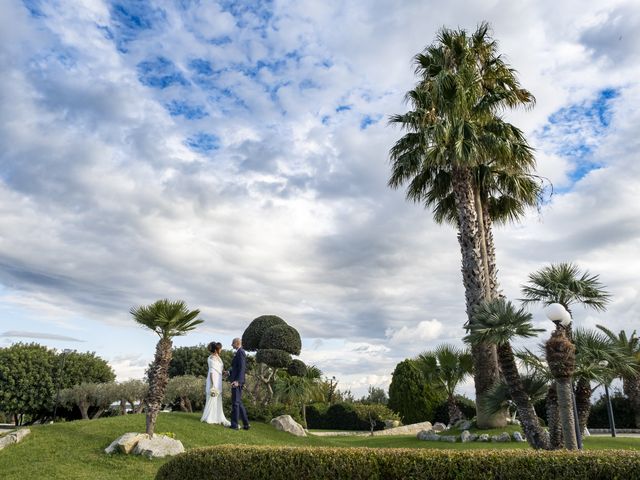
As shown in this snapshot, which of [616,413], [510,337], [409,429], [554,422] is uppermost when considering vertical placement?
[510,337]

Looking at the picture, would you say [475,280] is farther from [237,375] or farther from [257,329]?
[257,329]

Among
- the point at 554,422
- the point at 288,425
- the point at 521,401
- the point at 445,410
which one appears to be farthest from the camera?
the point at 445,410

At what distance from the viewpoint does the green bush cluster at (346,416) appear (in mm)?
27781

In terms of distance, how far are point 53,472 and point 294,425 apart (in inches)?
388

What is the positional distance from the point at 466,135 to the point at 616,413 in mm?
18061

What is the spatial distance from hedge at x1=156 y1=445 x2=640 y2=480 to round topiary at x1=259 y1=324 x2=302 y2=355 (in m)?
15.6

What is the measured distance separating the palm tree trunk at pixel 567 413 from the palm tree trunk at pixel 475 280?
7151 millimetres

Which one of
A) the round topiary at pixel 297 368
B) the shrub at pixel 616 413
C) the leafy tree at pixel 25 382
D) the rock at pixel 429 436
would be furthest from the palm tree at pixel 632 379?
the leafy tree at pixel 25 382

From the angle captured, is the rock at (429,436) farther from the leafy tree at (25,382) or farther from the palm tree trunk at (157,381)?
the leafy tree at (25,382)

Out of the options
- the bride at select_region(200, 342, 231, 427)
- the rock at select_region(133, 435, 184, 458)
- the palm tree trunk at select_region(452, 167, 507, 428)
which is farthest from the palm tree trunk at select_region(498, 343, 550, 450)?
the bride at select_region(200, 342, 231, 427)

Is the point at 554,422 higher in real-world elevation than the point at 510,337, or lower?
lower

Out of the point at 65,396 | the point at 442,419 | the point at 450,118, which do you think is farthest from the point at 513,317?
the point at 65,396

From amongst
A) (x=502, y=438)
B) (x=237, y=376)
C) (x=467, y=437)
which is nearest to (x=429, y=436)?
(x=467, y=437)

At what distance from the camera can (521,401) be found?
42.4 ft
